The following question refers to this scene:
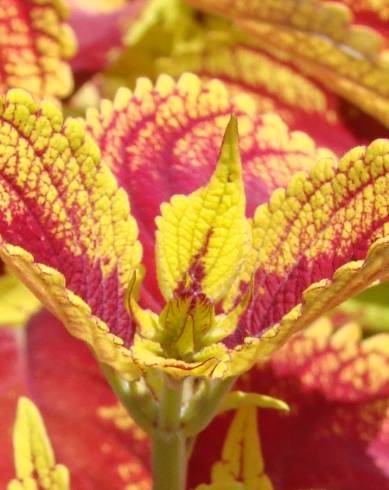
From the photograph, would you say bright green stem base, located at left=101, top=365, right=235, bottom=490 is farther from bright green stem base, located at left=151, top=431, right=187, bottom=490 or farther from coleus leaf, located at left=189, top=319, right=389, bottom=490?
coleus leaf, located at left=189, top=319, right=389, bottom=490

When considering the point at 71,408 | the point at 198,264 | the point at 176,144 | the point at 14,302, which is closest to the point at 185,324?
the point at 198,264

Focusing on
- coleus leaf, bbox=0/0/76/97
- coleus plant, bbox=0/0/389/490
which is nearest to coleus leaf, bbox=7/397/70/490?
coleus plant, bbox=0/0/389/490

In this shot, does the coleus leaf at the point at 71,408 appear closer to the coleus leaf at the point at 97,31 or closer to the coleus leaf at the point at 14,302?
the coleus leaf at the point at 14,302

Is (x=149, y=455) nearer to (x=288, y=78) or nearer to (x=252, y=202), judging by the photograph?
(x=252, y=202)

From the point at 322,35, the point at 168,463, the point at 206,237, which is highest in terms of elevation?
the point at 322,35

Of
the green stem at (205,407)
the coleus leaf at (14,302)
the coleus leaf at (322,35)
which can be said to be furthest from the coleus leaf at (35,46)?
the green stem at (205,407)

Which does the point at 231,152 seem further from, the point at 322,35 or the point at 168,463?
the point at 322,35
